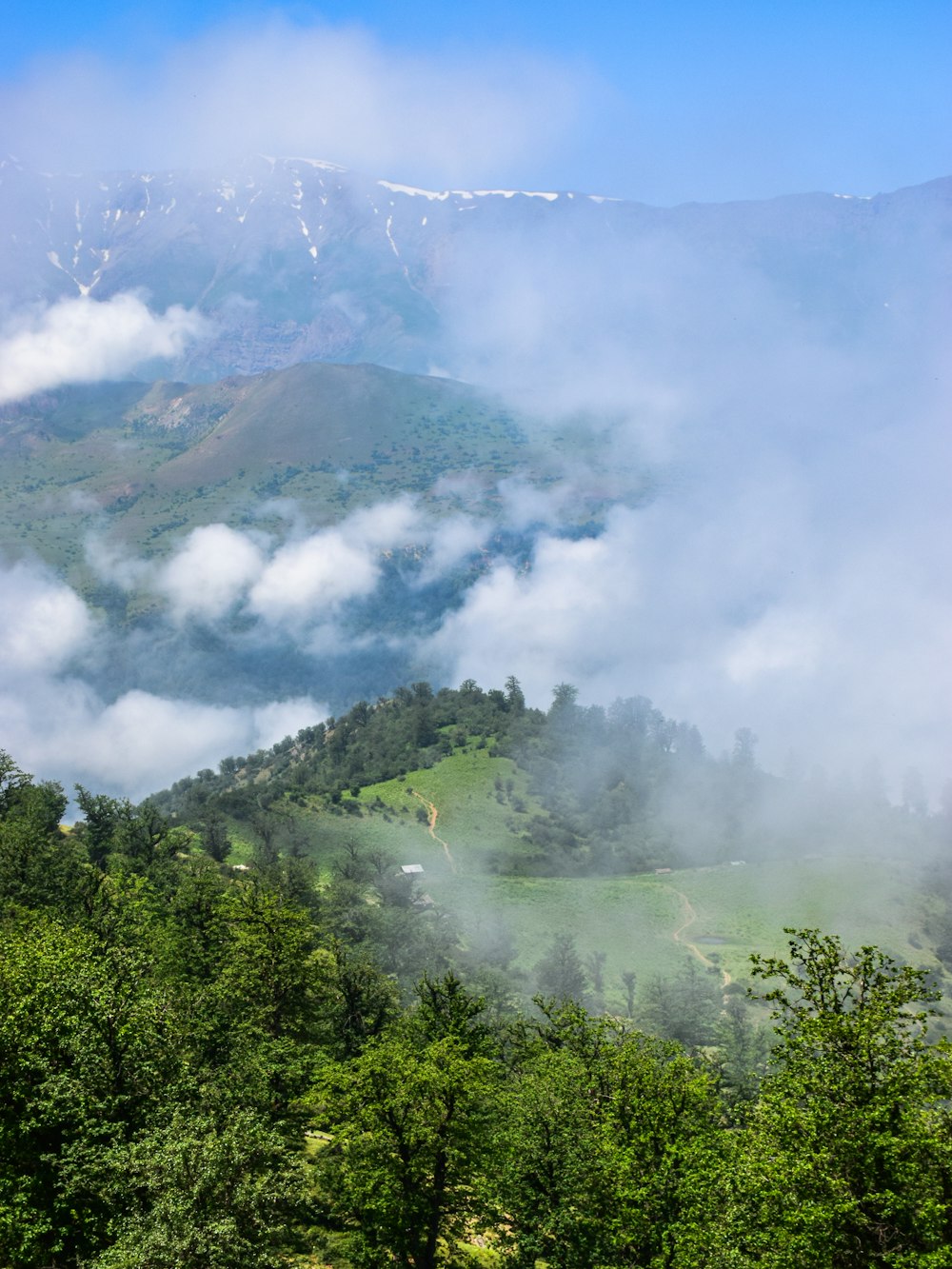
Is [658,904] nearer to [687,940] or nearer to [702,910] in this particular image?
[702,910]

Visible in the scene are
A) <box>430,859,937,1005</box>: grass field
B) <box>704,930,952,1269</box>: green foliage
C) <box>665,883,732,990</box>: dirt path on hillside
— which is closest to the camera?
<box>704,930,952,1269</box>: green foliage

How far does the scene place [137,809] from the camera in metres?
154

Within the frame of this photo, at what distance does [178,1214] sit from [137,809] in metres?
140

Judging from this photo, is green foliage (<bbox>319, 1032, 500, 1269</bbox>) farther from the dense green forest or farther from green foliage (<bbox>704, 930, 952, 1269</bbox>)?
green foliage (<bbox>704, 930, 952, 1269</bbox>)

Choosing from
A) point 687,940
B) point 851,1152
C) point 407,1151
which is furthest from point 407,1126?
point 687,940

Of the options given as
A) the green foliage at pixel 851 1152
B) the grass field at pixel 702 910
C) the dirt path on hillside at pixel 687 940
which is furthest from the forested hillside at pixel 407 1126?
the grass field at pixel 702 910

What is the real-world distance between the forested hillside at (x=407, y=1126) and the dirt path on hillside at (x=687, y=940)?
295 ft

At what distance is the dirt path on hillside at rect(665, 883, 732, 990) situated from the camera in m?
140

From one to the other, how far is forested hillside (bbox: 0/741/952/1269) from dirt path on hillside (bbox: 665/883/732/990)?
89.8m

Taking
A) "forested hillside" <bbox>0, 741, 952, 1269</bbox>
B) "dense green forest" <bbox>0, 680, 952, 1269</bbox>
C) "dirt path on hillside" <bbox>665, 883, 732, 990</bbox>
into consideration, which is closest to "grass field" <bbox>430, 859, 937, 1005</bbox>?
"dirt path on hillside" <bbox>665, 883, 732, 990</bbox>

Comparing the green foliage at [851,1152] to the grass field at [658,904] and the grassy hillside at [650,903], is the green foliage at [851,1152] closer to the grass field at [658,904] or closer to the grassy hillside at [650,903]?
the grass field at [658,904]

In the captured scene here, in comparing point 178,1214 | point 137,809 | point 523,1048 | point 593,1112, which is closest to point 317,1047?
point 523,1048

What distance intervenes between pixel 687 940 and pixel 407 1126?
432 ft

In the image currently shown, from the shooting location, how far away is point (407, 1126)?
3856 centimetres
